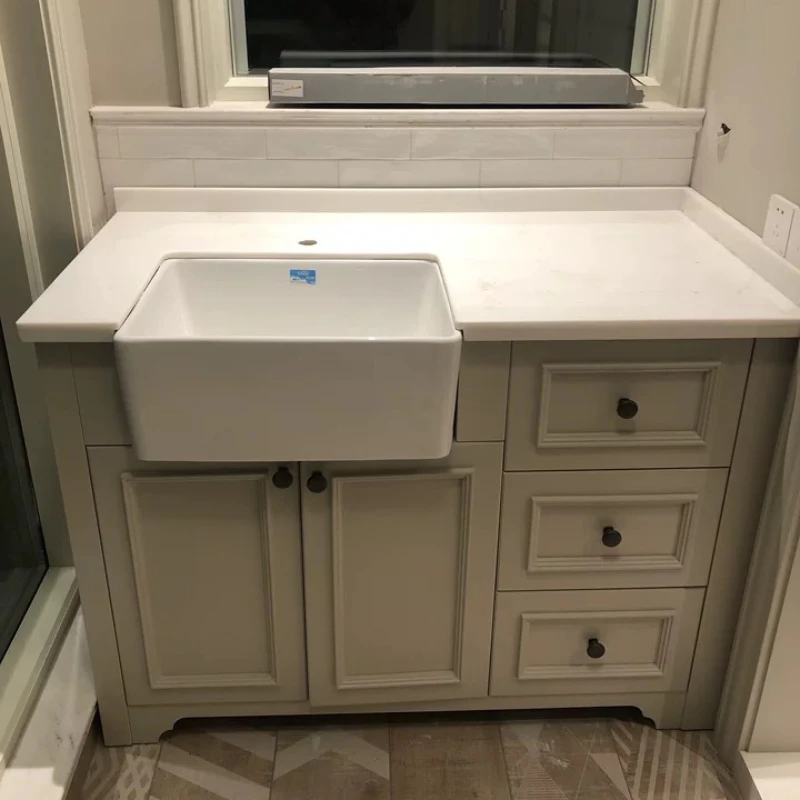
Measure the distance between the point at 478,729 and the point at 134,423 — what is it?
0.90 meters

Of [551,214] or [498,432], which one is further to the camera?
[551,214]

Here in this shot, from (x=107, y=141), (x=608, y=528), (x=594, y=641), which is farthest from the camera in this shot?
(x=107, y=141)

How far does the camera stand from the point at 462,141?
66.4 inches

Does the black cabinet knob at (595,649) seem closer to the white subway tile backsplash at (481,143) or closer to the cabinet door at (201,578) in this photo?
the cabinet door at (201,578)

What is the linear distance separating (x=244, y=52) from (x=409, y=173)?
43 centimetres

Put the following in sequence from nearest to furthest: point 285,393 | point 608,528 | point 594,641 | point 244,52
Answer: point 285,393, point 608,528, point 594,641, point 244,52

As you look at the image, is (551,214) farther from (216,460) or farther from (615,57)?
(216,460)

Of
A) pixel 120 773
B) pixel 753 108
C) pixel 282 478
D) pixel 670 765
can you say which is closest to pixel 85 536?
pixel 282 478

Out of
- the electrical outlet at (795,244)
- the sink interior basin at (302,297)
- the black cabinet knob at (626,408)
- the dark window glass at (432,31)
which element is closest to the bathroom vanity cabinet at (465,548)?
the black cabinet knob at (626,408)

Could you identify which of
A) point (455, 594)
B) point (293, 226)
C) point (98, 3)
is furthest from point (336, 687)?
point (98, 3)

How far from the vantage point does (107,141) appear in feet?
5.36

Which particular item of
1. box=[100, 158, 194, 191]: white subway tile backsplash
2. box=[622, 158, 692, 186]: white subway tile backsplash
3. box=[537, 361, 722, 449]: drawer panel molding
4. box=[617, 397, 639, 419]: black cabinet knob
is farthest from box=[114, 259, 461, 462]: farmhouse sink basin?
box=[622, 158, 692, 186]: white subway tile backsplash

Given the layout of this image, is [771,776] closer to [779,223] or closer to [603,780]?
[603,780]

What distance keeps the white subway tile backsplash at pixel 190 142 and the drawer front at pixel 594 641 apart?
0.99 m
